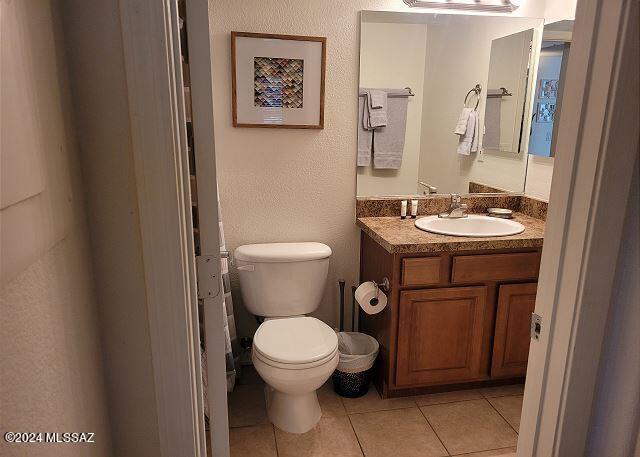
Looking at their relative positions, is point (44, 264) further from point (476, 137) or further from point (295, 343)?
point (476, 137)

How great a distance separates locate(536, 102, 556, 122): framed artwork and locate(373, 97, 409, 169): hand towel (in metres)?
0.75

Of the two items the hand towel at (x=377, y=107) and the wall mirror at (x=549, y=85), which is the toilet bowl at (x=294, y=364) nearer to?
the hand towel at (x=377, y=107)

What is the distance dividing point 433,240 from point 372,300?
1.38 feet

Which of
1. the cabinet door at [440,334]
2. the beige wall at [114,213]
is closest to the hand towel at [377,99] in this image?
the cabinet door at [440,334]

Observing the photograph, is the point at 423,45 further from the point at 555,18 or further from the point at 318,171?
the point at 318,171

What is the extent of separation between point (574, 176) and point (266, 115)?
166 cm

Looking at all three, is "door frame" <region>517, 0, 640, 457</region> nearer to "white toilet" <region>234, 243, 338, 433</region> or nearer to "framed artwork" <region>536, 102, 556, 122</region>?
"white toilet" <region>234, 243, 338, 433</region>

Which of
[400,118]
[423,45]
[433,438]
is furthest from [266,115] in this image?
[433,438]

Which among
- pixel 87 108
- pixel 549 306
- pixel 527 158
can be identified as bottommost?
pixel 549 306

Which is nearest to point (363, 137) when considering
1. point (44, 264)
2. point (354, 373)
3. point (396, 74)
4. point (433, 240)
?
point (396, 74)

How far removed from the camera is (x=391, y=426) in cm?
206

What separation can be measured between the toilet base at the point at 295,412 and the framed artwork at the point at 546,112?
1.92 metres

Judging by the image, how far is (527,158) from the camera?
2578mm

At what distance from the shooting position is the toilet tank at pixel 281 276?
7.25ft
